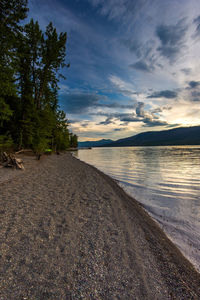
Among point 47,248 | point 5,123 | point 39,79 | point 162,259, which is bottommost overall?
point 162,259

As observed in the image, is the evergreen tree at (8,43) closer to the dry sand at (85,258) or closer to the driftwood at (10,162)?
the driftwood at (10,162)

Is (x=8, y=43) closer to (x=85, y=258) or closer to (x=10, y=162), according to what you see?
(x=10, y=162)

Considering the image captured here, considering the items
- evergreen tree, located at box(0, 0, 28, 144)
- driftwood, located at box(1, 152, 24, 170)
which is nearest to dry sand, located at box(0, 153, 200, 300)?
driftwood, located at box(1, 152, 24, 170)

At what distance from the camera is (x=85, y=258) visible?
11.6 feet

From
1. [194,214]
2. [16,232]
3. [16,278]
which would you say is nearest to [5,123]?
[16,232]

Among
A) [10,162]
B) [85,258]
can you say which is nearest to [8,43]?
[10,162]

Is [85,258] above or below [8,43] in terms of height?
below

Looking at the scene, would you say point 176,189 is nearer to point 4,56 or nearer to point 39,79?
point 4,56

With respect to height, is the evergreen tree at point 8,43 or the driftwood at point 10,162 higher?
the evergreen tree at point 8,43

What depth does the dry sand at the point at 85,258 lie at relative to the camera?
2672 millimetres

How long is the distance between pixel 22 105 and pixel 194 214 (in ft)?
102

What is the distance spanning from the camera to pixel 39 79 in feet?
88.8

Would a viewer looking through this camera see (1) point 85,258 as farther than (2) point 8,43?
No

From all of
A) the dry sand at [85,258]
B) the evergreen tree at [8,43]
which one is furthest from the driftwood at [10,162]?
the dry sand at [85,258]
